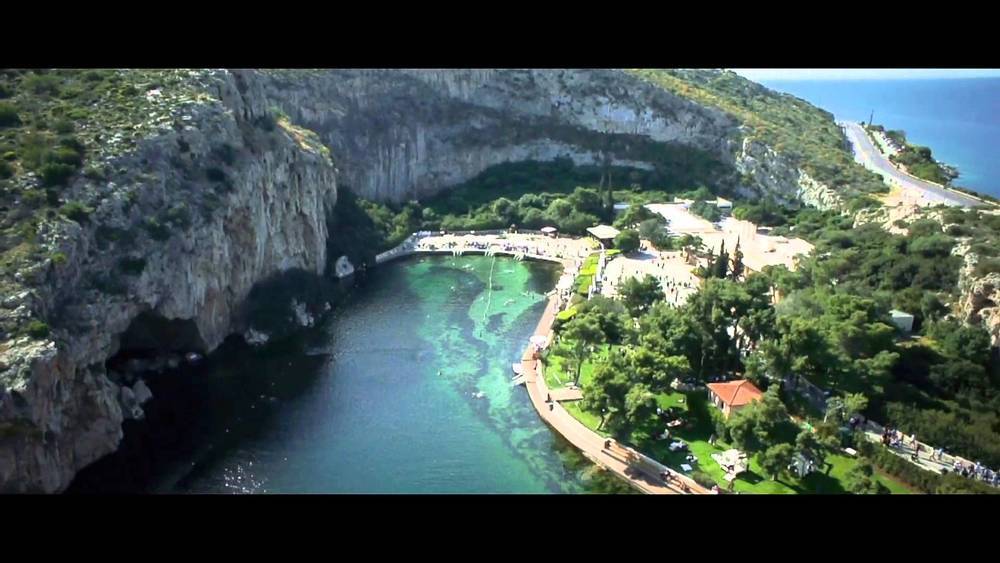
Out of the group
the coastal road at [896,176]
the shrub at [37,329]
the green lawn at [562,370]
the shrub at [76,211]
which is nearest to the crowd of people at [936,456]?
the green lawn at [562,370]

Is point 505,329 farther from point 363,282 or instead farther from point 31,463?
point 31,463

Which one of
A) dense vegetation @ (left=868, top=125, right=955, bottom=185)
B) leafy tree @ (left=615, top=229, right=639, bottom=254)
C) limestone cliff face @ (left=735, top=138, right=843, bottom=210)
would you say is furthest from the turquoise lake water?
dense vegetation @ (left=868, top=125, right=955, bottom=185)

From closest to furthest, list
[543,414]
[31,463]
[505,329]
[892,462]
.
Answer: [31,463] → [892,462] → [543,414] → [505,329]

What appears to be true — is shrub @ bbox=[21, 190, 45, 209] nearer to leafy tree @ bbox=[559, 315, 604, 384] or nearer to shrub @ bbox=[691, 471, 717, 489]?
leafy tree @ bbox=[559, 315, 604, 384]

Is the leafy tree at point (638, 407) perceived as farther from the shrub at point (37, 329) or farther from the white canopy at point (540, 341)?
the shrub at point (37, 329)

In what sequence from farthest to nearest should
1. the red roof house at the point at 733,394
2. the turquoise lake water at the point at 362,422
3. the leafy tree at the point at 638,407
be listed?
the red roof house at the point at 733,394
the leafy tree at the point at 638,407
the turquoise lake water at the point at 362,422

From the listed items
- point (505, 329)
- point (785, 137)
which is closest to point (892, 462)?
point (505, 329)

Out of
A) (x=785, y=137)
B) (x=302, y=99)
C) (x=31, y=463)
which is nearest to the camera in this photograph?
(x=31, y=463)
